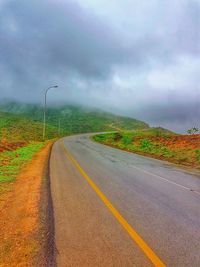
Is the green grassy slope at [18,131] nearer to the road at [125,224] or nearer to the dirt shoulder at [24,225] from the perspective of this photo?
the dirt shoulder at [24,225]

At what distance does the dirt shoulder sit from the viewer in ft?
16.5

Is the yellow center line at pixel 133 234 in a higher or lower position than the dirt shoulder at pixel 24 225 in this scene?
higher

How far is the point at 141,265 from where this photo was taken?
15.5 feet

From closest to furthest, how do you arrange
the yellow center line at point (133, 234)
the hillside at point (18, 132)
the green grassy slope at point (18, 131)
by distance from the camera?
the yellow center line at point (133, 234) < the hillside at point (18, 132) < the green grassy slope at point (18, 131)

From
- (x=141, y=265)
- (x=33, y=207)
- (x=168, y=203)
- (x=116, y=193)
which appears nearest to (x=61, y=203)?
(x=33, y=207)

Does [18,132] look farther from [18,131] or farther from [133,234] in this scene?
[133,234]

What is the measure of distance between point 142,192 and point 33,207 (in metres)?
3.89

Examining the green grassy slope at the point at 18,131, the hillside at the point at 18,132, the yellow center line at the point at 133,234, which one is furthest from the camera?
the green grassy slope at the point at 18,131

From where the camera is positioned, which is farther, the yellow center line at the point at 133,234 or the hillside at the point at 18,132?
the hillside at the point at 18,132

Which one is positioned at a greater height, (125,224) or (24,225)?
(125,224)

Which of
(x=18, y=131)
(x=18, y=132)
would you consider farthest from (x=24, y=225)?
(x=18, y=131)

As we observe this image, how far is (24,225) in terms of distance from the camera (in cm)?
667

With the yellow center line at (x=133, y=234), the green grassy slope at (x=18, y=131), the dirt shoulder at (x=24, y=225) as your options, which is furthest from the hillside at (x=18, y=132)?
the yellow center line at (x=133, y=234)

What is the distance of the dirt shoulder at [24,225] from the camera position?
198 inches
